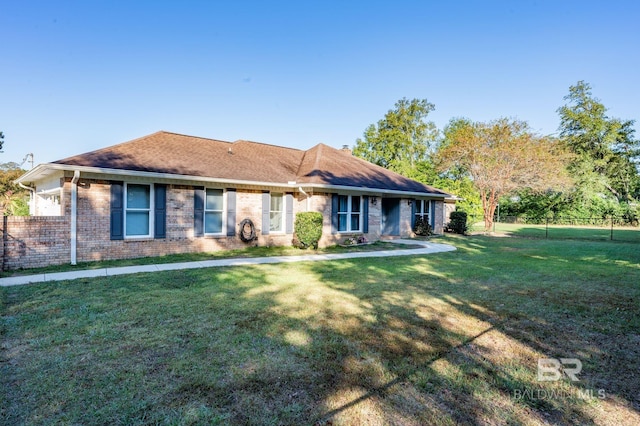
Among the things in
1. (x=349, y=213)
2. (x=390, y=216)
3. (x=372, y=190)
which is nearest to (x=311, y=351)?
(x=349, y=213)

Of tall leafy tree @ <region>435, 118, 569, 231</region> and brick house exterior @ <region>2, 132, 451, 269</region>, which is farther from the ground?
tall leafy tree @ <region>435, 118, 569, 231</region>

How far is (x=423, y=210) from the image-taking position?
19016mm

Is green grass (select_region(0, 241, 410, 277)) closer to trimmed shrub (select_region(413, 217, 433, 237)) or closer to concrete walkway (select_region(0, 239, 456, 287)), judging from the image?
concrete walkway (select_region(0, 239, 456, 287))

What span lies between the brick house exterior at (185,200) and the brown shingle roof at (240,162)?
0.16ft

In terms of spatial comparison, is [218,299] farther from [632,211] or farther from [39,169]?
[632,211]

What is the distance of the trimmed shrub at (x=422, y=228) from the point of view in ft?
59.6

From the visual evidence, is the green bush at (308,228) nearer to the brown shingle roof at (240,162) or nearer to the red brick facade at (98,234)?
the red brick facade at (98,234)

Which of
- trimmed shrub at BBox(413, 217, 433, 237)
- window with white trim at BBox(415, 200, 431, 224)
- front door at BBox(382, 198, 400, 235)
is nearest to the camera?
front door at BBox(382, 198, 400, 235)

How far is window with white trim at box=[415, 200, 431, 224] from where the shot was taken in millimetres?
18688

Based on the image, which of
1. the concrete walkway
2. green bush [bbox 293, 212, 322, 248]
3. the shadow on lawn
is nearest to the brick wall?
the concrete walkway

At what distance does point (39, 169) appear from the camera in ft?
32.4

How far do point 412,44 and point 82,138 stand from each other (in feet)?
74.5

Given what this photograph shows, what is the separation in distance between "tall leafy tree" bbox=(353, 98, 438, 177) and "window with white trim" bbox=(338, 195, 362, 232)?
2333 cm

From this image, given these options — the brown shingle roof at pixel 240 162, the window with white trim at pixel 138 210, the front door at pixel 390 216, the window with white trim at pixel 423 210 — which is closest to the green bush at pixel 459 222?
the window with white trim at pixel 423 210
